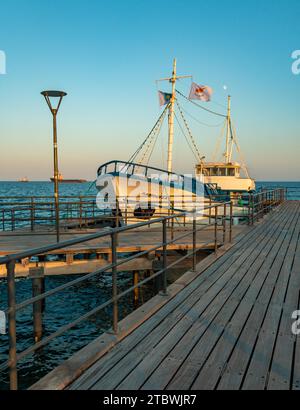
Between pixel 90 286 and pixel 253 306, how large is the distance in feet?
29.6

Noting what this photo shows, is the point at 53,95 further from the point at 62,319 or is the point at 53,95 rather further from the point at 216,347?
the point at 216,347

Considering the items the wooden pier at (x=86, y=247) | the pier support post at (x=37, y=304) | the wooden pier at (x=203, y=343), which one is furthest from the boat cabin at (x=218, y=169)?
the wooden pier at (x=203, y=343)

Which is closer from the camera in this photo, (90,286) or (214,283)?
(214,283)

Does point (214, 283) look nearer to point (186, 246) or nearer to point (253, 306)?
point (253, 306)

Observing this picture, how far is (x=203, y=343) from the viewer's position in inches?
145

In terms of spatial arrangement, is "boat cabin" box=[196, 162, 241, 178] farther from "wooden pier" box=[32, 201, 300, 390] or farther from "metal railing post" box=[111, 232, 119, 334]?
"metal railing post" box=[111, 232, 119, 334]

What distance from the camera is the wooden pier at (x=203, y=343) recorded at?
9.77 feet

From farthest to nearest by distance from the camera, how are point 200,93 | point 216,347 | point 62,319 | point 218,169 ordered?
1. point 218,169
2. point 200,93
3. point 62,319
4. point 216,347

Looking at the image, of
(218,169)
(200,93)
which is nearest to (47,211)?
(200,93)

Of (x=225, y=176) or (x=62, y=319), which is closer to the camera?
(x=62, y=319)

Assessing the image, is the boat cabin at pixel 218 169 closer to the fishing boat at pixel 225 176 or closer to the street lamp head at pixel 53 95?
the fishing boat at pixel 225 176

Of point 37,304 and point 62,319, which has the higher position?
point 37,304
